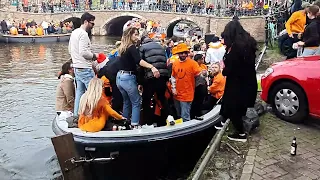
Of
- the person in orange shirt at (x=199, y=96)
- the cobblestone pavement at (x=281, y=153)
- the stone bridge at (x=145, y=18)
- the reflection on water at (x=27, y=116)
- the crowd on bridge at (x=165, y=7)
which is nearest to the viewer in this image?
the cobblestone pavement at (x=281, y=153)

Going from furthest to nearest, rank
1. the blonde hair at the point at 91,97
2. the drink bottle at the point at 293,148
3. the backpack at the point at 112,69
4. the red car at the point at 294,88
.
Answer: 1. the backpack at the point at 112,69
2. the red car at the point at 294,88
3. the blonde hair at the point at 91,97
4. the drink bottle at the point at 293,148

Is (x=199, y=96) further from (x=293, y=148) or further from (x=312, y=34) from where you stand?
(x=312, y=34)

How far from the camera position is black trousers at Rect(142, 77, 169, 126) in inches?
261

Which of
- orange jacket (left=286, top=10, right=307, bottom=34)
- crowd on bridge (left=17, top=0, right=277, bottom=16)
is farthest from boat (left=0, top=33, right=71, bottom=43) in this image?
orange jacket (left=286, top=10, right=307, bottom=34)

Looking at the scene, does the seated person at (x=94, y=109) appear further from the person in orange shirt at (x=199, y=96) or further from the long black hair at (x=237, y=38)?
the long black hair at (x=237, y=38)

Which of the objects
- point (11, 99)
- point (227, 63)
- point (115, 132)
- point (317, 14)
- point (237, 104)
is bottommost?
point (11, 99)

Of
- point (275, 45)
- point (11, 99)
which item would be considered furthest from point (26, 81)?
point (275, 45)

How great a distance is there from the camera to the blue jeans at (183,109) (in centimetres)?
691

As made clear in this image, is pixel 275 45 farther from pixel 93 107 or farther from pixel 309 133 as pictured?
pixel 93 107

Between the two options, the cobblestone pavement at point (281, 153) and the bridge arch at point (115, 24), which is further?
the bridge arch at point (115, 24)

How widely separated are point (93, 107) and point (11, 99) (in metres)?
8.79

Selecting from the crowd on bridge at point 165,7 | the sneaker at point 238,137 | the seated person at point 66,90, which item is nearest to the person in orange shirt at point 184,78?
the sneaker at point 238,137

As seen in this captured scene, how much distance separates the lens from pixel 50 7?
4325cm

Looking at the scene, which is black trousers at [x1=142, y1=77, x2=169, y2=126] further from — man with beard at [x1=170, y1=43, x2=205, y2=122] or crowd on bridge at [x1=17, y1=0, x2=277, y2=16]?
crowd on bridge at [x1=17, y1=0, x2=277, y2=16]
